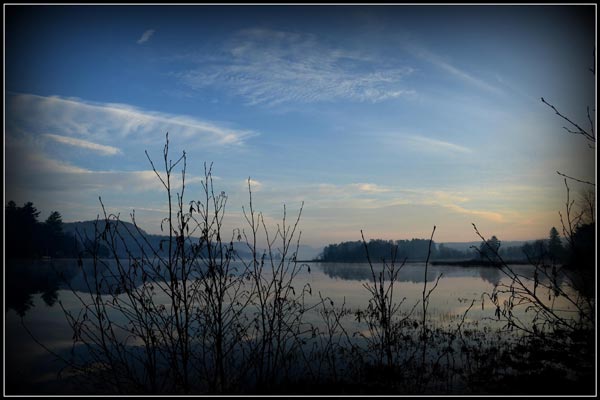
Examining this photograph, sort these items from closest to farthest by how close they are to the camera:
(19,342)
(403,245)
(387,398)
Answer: (387,398)
(19,342)
(403,245)

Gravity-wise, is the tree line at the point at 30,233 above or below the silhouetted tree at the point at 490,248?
below

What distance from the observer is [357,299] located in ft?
75.2

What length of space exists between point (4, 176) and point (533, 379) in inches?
412

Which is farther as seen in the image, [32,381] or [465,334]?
[465,334]

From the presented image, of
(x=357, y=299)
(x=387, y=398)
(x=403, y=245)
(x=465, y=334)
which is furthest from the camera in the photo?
(x=403, y=245)

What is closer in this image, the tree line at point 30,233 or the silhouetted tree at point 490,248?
the silhouetted tree at point 490,248

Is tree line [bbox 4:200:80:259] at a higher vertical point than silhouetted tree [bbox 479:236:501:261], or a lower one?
lower

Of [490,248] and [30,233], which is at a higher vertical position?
[490,248]

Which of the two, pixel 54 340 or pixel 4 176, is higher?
pixel 4 176

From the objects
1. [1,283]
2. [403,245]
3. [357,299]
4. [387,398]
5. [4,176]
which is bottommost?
[403,245]

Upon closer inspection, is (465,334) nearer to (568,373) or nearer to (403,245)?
(568,373)

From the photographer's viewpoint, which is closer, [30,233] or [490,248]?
[490,248]

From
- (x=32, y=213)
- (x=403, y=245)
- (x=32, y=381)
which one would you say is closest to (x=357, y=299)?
(x=32, y=381)

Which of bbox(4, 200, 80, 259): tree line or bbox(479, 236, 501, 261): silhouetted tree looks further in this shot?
bbox(4, 200, 80, 259): tree line
